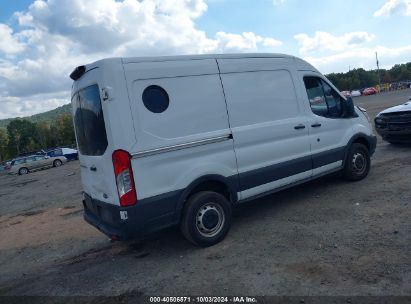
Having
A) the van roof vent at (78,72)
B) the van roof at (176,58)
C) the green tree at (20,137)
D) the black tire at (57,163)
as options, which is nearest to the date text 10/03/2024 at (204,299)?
Answer: the van roof at (176,58)

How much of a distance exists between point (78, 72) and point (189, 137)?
1.75m

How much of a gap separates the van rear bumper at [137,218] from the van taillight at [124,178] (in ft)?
0.32

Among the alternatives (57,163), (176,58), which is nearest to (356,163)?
(176,58)

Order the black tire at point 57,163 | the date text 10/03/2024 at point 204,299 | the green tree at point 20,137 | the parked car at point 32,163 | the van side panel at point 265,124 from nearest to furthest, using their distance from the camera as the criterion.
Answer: the date text 10/03/2024 at point 204,299 < the van side panel at point 265,124 < the parked car at point 32,163 < the black tire at point 57,163 < the green tree at point 20,137

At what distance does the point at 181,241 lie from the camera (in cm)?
534

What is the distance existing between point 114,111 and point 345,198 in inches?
163

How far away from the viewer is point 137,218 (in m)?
4.37

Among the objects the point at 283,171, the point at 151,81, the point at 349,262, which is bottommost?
the point at 349,262

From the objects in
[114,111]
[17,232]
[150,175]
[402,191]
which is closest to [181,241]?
[150,175]

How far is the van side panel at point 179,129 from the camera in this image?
172 inches

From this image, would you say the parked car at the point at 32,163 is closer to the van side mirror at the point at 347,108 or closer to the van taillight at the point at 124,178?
the van side mirror at the point at 347,108

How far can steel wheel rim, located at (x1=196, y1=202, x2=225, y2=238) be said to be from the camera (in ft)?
16.0

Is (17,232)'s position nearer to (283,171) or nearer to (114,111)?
(114,111)

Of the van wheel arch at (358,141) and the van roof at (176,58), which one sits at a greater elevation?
the van roof at (176,58)
